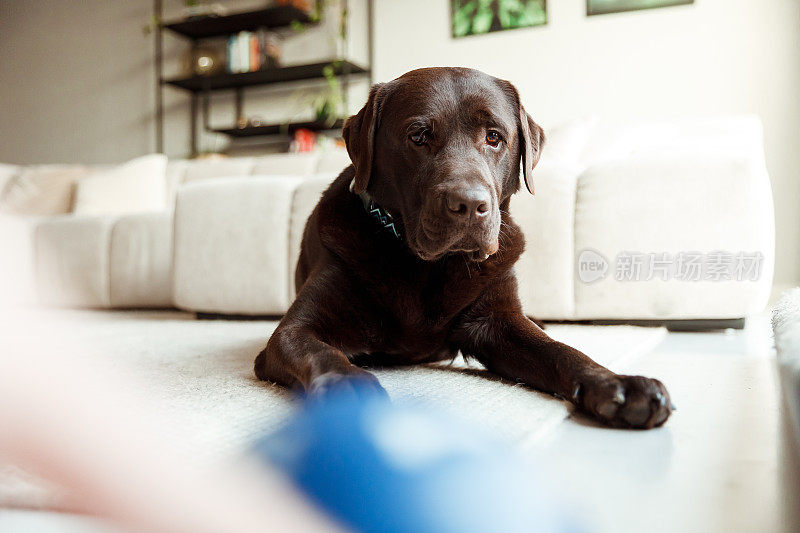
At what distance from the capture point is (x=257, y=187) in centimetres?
260

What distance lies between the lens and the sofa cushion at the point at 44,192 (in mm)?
4457

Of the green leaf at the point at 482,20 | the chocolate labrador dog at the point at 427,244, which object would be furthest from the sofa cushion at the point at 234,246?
the green leaf at the point at 482,20

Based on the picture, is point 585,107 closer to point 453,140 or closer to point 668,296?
point 668,296

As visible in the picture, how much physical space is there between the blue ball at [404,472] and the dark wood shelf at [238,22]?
4.66 metres

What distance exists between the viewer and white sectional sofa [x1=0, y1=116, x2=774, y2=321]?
6.73 ft

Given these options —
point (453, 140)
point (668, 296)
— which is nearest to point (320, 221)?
point (453, 140)

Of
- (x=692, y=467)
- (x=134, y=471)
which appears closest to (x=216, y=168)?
(x=134, y=471)

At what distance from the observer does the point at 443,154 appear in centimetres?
120

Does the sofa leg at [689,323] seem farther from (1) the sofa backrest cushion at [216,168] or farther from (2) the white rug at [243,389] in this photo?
Answer: (1) the sofa backrest cushion at [216,168]

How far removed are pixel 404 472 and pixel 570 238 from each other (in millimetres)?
1582

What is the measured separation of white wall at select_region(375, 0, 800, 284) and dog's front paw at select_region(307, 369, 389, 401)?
3.79m

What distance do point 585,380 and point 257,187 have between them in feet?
6.19

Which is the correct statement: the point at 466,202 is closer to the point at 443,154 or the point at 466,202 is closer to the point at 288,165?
the point at 443,154

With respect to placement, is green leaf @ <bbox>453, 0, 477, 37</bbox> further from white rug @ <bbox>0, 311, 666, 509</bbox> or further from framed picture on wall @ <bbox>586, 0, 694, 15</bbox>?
white rug @ <bbox>0, 311, 666, 509</bbox>
